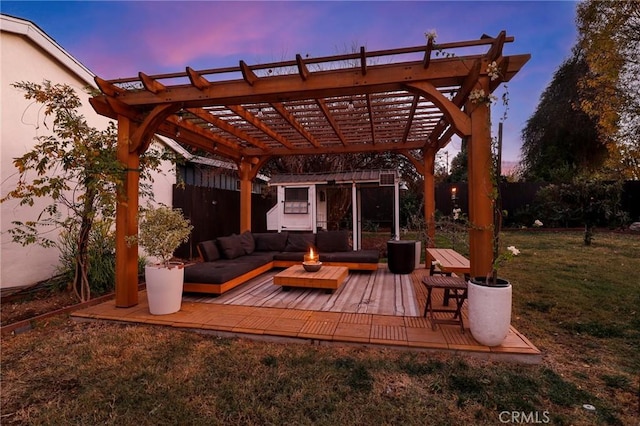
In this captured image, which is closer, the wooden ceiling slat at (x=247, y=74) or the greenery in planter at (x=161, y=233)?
the wooden ceiling slat at (x=247, y=74)

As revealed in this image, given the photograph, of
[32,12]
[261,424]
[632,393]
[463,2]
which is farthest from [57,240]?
[463,2]

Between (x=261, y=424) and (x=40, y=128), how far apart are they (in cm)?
600

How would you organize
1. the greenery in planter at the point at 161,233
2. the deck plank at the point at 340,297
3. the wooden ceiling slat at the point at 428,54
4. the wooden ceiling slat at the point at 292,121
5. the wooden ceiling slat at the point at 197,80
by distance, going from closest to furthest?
1. the wooden ceiling slat at the point at 428,54
2. the wooden ceiling slat at the point at 197,80
3. the greenery in planter at the point at 161,233
4. the deck plank at the point at 340,297
5. the wooden ceiling slat at the point at 292,121

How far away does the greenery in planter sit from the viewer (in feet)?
12.4

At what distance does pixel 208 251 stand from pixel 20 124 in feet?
11.4

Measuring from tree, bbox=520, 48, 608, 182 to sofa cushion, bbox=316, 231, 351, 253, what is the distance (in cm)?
1359

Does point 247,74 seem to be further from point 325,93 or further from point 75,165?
point 75,165

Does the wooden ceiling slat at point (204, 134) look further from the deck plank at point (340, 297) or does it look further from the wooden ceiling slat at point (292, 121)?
the deck plank at point (340, 297)

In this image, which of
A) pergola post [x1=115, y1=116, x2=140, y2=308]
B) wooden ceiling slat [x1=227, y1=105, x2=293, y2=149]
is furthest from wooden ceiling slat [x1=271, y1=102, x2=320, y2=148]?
pergola post [x1=115, y1=116, x2=140, y2=308]

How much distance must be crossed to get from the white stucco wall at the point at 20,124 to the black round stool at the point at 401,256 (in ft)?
19.9

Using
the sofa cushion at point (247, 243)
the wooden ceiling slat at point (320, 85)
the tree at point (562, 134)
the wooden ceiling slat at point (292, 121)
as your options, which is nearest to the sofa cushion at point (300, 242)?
the sofa cushion at point (247, 243)

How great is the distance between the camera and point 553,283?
532cm

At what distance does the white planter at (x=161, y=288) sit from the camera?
3.74 meters

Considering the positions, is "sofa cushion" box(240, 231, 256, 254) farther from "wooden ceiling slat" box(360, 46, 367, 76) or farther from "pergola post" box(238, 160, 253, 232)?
"wooden ceiling slat" box(360, 46, 367, 76)
